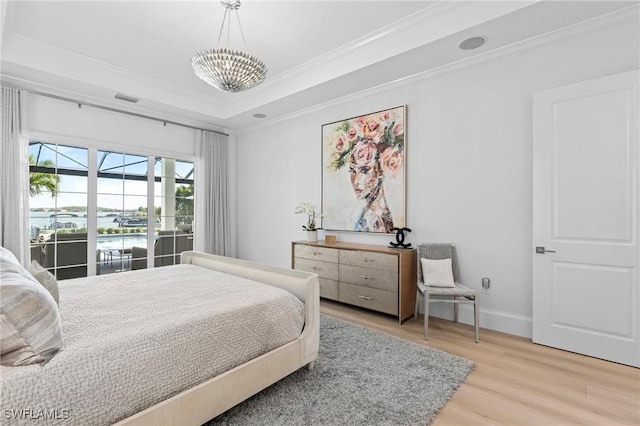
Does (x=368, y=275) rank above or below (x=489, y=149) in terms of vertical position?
below

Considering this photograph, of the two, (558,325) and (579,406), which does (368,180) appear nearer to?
(558,325)

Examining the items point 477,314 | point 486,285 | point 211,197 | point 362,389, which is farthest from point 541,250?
point 211,197

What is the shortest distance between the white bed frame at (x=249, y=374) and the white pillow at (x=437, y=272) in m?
1.44

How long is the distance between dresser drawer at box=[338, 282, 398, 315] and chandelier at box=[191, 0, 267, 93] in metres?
2.39

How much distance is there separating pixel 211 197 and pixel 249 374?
4072 millimetres

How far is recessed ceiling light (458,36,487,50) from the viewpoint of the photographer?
276cm

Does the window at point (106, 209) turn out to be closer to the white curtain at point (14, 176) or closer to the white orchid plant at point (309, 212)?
the white curtain at point (14, 176)

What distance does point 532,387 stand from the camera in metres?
2.04

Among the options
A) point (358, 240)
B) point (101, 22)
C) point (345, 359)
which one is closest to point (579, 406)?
point (345, 359)

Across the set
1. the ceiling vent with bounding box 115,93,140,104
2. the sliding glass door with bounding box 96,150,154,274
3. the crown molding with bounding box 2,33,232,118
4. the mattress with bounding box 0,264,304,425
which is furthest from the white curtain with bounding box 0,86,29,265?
the mattress with bounding box 0,264,304,425

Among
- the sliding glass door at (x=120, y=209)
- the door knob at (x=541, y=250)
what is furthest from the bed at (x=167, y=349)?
the sliding glass door at (x=120, y=209)

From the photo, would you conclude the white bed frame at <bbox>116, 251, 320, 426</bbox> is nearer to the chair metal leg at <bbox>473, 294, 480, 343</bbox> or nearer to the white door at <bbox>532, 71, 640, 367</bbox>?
the chair metal leg at <bbox>473, 294, 480, 343</bbox>

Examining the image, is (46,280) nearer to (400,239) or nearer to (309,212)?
(400,239)

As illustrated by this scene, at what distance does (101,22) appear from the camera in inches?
115
